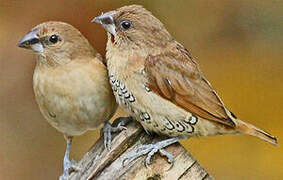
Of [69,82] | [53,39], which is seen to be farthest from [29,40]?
[69,82]

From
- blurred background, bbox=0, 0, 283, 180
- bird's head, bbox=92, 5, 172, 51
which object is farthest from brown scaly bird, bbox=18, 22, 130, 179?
blurred background, bbox=0, 0, 283, 180

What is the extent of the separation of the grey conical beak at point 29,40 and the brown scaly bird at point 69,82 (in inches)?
0.8

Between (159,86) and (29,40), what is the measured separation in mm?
627

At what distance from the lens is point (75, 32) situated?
3.26m

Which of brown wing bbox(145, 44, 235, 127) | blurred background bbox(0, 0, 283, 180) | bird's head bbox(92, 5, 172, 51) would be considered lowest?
blurred background bbox(0, 0, 283, 180)

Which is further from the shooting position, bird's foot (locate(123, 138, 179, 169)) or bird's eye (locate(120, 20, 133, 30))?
bird's eye (locate(120, 20, 133, 30))

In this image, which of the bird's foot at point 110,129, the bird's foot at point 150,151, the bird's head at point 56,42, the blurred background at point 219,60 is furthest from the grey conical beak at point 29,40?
the blurred background at point 219,60

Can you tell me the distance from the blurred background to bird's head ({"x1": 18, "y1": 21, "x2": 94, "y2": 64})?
159cm

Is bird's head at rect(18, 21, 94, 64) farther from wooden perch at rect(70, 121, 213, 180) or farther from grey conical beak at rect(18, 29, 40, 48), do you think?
wooden perch at rect(70, 121, 213, 180)

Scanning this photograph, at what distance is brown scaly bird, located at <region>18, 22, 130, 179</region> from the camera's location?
3197 mm

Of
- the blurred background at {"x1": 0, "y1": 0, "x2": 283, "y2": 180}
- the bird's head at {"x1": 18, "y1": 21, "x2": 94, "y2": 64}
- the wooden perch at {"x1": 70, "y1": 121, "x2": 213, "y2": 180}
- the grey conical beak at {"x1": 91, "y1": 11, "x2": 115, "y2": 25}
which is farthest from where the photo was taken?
the blurred background at {"x1": 0, "y1": 0, "x2": 283, "y2": 180}

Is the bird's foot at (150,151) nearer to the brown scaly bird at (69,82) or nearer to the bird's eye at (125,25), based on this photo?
the brown scaly bird at (69,82)

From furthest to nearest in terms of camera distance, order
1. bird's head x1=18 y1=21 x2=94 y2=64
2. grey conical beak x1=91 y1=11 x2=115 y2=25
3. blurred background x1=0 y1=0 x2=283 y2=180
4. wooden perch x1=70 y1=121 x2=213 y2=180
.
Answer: blurred background x1=0 y1=0 x2=283 y2=180 → bird's head x1=18 y1=21 x2=94 y2=64 → grey conical beak x1=91 y1=11 x2=115 y2=25 → wooden perch x1=70 y1=121 x2=213 y2=180

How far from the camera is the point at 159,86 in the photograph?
9.86 feet
